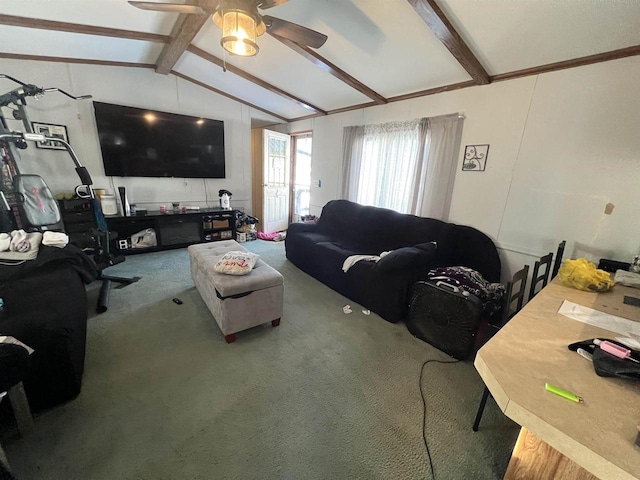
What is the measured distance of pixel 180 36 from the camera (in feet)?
8.54

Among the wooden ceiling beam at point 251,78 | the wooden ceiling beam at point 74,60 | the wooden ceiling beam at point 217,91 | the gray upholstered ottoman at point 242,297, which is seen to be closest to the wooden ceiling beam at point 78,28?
the wooden ceiling beam at point 251,78

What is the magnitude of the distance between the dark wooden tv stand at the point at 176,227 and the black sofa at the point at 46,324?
203 cm

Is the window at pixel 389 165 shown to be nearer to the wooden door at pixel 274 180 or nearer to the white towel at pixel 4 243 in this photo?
the wooden door at pixel 274 180

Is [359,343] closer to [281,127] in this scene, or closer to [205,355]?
[205,355]

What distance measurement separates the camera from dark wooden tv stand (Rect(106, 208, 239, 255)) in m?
3.75

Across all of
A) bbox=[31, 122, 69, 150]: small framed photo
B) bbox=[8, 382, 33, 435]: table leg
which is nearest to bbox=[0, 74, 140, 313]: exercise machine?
bbox=[31, 122, 69, 150]: small framed photo

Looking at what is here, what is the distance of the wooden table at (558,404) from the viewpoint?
59 centimetres

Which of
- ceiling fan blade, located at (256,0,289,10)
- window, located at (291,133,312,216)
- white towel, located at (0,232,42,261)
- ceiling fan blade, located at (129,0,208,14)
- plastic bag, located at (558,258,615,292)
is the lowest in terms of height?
white towel, located at (0,232,42,261)

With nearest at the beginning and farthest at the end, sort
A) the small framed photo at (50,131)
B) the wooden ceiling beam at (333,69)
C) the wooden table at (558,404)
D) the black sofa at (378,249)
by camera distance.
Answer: the wooden table at (558,404) → the black sofa at (378,249) → the wooden ceiling beam at (333,69) → the small framed photo at (50,131)

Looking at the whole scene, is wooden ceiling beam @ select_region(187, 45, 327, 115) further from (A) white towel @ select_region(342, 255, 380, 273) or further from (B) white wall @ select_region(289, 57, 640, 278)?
(A) white towel @ select_region(342, 255, 380, 273)

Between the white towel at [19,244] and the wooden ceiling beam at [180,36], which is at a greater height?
the wooden ceiling beam at [180,36]

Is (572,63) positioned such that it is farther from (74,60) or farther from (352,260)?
(74,60)

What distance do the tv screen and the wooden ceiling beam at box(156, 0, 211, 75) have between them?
77 cm

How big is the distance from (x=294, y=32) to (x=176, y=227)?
346 cm
